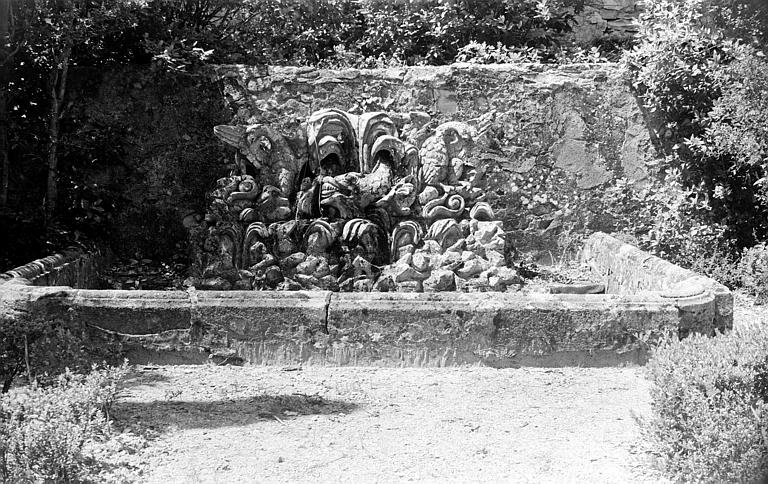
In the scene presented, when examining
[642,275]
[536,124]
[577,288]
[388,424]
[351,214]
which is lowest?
[388,424]

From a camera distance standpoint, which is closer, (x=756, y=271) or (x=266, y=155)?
(x=266, y=155)

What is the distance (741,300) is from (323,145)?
408 cm

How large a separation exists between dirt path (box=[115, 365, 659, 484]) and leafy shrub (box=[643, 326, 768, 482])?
22 centimetres

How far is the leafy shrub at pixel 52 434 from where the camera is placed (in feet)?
10.7

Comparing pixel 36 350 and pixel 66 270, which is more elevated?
pixel 66 270

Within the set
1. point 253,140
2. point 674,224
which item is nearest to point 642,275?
point 674,224

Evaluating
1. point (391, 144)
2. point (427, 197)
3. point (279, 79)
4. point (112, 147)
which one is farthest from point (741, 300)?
point (112, 147)

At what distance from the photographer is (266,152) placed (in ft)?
24.2

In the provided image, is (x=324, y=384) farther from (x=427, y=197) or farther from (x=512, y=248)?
(x=512, y=248)

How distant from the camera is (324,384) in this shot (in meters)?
4.98

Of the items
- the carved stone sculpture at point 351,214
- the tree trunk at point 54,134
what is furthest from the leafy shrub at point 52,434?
the tree trunk at point 54,134

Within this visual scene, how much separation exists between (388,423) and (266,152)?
11.9 feet

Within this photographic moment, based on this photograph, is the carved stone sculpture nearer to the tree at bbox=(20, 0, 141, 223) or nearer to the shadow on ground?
the tree at bbox=(20, 0, 141, 223)

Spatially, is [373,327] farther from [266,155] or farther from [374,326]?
[266,155]
